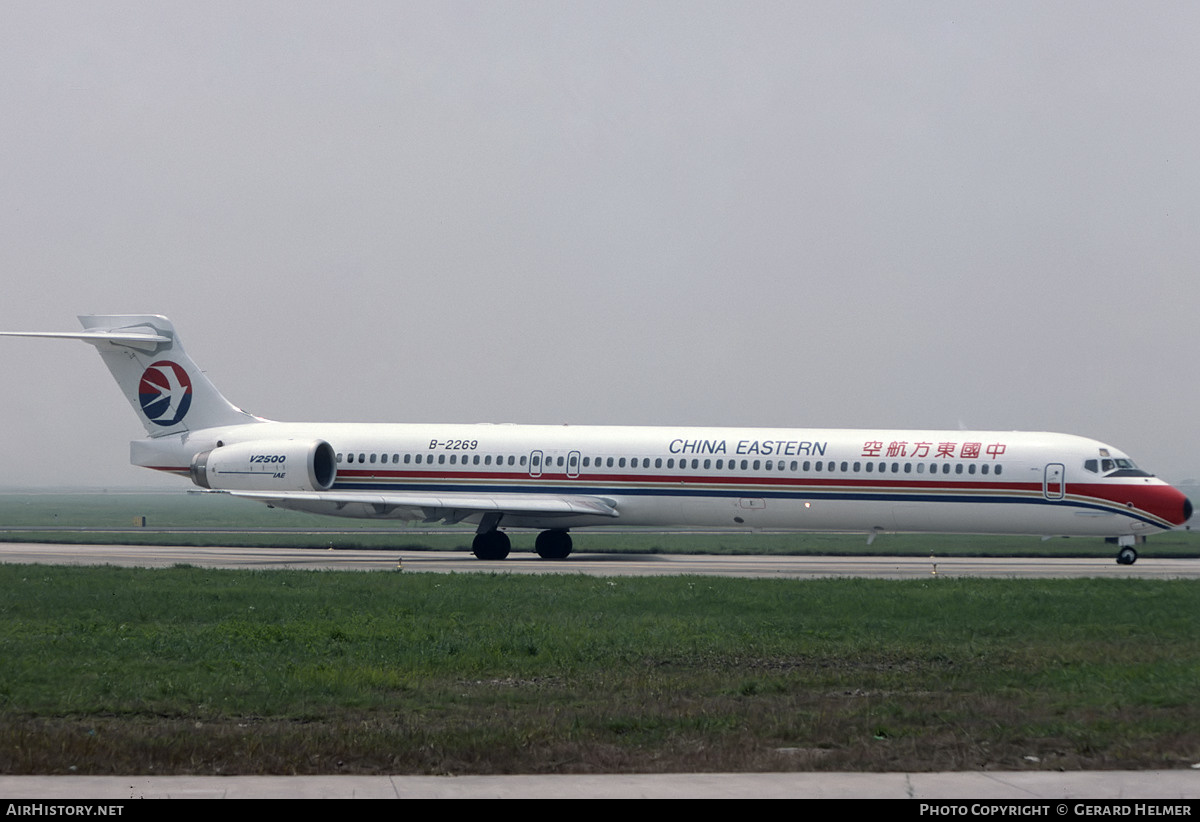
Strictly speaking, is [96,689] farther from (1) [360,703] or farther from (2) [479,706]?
(2) [479,706]

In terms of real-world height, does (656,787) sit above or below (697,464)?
below

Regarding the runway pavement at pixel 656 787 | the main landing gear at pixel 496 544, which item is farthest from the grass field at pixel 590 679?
the main landing gear at pixel 496 544

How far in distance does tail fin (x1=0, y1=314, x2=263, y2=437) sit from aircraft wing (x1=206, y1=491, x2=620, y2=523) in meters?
4.88

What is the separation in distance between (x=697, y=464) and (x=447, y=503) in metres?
6.85

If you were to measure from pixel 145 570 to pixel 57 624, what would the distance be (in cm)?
1046

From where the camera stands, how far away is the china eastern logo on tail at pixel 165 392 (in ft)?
134

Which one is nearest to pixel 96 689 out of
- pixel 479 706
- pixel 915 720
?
pixel 479 706

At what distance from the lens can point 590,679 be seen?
13.8 metres

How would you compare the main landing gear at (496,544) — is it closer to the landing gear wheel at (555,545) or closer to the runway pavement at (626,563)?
the landing gear wheel at (555,545)

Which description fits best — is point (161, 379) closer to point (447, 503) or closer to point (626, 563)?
point (447, 503)

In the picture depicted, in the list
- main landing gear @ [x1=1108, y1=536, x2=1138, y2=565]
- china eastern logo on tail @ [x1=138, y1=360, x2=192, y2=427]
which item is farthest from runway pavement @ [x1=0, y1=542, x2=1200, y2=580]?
china eastern logo on tail @ [x1=138, y1=360, x2=192, y2=427]

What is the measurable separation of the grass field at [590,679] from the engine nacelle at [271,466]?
1350 centimetres

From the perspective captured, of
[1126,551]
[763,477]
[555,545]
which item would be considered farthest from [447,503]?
[1126,551]

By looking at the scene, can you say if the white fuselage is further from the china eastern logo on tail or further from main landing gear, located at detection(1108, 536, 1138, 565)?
the china eastern logo on tail
